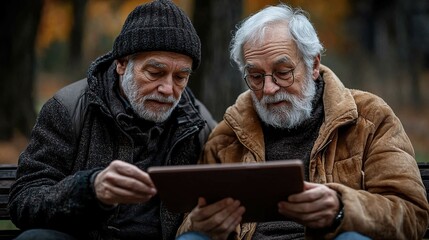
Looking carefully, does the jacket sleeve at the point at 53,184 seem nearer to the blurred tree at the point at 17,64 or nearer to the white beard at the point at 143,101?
the white beard at the point at 143,101

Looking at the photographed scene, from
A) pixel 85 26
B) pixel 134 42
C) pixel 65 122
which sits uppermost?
pixel 134 42

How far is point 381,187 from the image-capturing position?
3.82m

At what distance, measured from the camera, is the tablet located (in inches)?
125

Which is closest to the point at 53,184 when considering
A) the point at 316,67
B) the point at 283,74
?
the point at 283,74

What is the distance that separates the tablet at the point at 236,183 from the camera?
3.17 meters

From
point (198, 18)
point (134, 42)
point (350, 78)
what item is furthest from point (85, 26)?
point (134, 42)

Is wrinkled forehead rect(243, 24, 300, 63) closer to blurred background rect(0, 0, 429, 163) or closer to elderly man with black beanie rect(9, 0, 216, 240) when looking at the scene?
elderly man with black beanie rect(9, 0, 216, 240)

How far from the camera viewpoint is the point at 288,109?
166 inches

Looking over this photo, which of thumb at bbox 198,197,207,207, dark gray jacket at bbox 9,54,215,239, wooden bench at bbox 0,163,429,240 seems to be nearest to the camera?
thumb at bbox 198,197,207,207

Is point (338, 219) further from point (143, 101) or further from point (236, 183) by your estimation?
point (143, 101)

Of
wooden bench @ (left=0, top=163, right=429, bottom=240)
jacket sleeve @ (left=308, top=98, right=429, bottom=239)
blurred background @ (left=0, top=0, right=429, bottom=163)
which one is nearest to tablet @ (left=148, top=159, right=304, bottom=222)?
jacket sleeve @ (left=308, top=98, right=429, bottom=239)

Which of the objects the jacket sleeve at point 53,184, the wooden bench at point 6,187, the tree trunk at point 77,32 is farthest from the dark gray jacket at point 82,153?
the tree trunk at point 77,32

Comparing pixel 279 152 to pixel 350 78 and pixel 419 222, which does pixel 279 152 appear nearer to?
pixel 419 222

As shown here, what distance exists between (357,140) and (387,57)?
12932 mm
